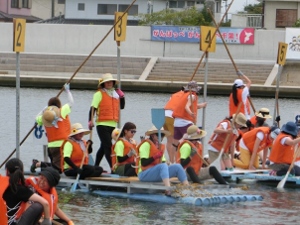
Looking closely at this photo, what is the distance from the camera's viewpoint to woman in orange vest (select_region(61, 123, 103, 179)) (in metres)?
15.1

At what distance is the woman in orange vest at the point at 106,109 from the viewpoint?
1667 centimetres

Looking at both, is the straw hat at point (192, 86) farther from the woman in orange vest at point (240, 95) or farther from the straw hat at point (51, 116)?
the straw hat at point (51, 116)

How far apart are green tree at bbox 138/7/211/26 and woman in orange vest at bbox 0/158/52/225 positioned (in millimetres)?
60329

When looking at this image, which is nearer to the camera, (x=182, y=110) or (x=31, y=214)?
(x=31, y=214)

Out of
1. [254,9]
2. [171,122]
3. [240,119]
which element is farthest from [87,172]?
[254,9]

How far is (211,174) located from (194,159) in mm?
354

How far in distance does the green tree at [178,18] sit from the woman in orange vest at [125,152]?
2162 inches

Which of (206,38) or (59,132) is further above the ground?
(206,38)

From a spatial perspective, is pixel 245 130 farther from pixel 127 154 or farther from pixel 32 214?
pixel 32 214

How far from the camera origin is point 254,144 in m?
17.7

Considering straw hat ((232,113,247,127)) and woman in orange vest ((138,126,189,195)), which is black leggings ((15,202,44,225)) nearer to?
woman in orange vest ((138,126,189,195))

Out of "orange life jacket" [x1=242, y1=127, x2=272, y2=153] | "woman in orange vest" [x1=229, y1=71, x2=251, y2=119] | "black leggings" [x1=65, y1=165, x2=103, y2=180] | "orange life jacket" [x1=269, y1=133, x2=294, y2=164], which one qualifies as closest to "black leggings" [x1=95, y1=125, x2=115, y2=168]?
"black leggings" [x1=65, y1=165, x2=103, y2=180]

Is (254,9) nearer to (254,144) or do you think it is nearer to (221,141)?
(254,144)

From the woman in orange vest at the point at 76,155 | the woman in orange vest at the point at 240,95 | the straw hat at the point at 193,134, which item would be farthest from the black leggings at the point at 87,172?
the woman in orange vest at the point at 240,95
